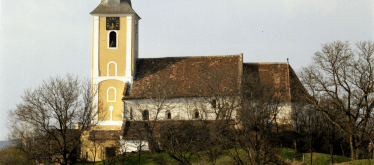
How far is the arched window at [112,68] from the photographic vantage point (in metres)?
40.9

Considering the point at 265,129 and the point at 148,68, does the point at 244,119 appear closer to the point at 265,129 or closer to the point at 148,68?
the point at 265,129

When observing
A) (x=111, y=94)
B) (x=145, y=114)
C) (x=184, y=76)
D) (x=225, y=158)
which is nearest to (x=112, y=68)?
(x=111, y=94)

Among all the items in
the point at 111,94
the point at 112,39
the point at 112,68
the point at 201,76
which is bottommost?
the point at 111,94

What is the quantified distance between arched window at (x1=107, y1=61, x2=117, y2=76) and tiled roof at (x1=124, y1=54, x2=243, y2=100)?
6.96ft

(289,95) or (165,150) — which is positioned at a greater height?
(289,95)

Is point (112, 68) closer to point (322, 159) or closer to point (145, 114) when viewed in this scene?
point (145, 114)

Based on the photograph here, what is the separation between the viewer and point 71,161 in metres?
33.9

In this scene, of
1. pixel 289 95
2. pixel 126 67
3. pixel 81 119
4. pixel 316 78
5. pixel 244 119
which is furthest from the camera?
pixel 126 67

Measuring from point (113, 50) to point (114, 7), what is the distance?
4111 millimetres

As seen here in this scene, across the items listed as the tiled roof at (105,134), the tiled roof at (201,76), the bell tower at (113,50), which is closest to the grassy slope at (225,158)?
the tiled roof at (105,134)

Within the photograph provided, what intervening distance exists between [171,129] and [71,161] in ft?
26.8

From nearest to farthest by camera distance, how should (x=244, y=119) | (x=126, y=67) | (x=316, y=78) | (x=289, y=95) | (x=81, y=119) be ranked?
(x=244, y=119) → (x=316, y=78) → (x=81, y=119) → (x=289, y=95) → (x=126, y=67)

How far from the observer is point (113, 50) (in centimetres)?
4112

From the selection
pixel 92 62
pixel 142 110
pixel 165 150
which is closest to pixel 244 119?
pixel 165 150
